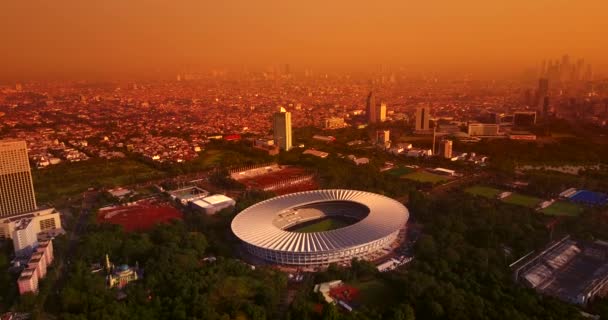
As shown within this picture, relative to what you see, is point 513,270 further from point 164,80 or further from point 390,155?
point 164,80

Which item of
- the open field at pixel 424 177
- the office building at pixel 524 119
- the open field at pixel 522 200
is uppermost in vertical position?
the office building at pixel 524 119

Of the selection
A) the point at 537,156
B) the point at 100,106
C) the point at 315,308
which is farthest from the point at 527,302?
the point at 100,106

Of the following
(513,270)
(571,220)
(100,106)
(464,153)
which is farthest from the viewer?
(100,106)

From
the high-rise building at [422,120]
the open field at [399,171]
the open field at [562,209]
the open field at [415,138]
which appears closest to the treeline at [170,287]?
the open field at [562,209]

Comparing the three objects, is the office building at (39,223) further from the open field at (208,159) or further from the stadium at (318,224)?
the open field at (208,159)

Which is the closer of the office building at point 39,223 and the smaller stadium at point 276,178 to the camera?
the office building at point 39,223

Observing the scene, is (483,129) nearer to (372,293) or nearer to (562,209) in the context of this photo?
(562,209)

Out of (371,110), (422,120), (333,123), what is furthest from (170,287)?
(371,110)
